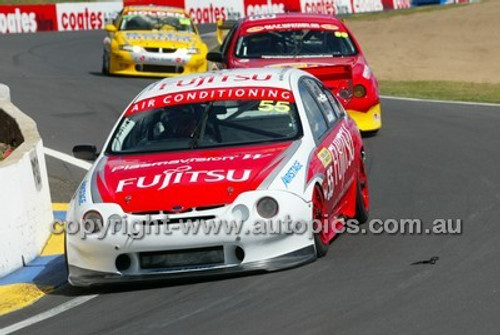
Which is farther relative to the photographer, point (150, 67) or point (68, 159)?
point (150, 67)

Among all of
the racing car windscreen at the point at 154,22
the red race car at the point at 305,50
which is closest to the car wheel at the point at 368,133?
the red race car at the point at 305,50

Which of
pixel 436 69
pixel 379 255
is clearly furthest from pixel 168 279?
pixel 436 69

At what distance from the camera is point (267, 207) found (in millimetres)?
8164

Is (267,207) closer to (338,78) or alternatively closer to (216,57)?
(338,78)

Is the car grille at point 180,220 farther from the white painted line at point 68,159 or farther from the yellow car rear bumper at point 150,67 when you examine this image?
the yellow car rear bumper at point 150,67

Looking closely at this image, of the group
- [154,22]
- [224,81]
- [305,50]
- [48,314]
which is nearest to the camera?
[48,314]

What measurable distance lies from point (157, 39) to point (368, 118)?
30.1ft

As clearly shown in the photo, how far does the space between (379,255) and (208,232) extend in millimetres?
1309

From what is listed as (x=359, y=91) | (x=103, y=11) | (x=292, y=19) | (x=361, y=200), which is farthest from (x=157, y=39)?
(x=103, y=11)

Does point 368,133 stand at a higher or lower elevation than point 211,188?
lower

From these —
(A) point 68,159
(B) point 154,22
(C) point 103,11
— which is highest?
(A) point 68,159

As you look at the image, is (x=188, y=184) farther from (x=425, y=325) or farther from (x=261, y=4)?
(x=261, y=4)

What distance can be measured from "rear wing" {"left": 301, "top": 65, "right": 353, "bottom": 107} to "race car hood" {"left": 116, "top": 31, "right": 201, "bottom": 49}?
903cm

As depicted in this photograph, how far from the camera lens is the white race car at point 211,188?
8086 mm
